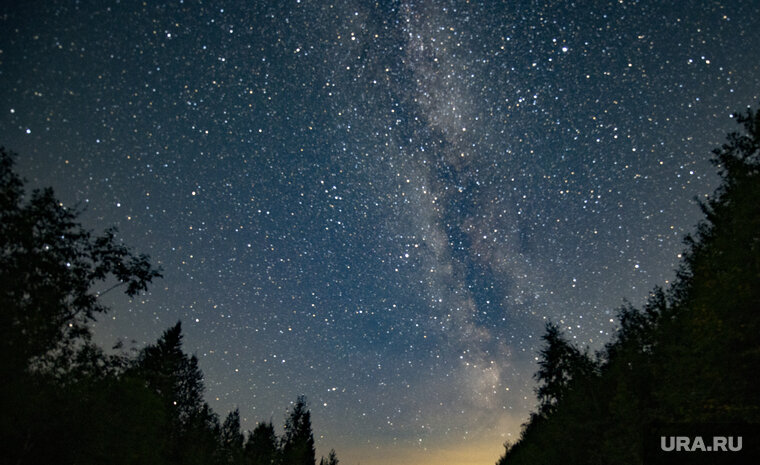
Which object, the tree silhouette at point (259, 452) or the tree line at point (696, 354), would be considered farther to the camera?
the tree silhouette at point (259, 452)

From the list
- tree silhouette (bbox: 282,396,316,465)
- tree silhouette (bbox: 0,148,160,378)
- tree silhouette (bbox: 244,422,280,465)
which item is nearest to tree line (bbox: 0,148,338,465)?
tree silhouette (bbox: 0,148,160,378)

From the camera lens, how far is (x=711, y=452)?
12.0m

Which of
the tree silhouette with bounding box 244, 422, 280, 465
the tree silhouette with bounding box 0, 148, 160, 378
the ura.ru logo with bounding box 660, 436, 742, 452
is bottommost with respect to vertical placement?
the tree silhouette with bounding box 244, 422, 280, 465

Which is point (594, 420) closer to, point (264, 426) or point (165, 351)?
point (165, 351)

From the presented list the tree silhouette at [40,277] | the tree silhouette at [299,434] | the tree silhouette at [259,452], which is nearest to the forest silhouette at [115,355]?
the tree silhouette at [40,277]

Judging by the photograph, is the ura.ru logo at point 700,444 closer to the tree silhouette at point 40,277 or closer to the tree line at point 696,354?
the tree line at point 696,354

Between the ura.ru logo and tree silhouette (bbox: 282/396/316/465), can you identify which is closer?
the ura.ru logo

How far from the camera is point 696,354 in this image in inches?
477

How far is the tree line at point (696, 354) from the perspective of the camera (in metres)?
10.2

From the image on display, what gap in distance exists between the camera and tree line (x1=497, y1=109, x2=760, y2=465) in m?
10.2

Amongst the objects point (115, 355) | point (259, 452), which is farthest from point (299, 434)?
point (115, 355)

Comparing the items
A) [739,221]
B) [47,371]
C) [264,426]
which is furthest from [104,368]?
[264,426]

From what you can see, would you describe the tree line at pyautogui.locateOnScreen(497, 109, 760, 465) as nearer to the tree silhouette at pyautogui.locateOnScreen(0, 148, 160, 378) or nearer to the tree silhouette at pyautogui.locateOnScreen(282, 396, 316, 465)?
the tree silhouette at pyautogui.locateOnScreen(0, 148, 160, 378)

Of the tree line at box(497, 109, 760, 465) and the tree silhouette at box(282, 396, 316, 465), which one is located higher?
the tree line at box(497, 109, 760, 465)
